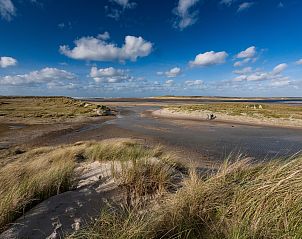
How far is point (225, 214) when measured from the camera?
3340mm

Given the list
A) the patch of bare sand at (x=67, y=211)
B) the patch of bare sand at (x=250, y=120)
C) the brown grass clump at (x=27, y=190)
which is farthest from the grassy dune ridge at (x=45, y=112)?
the patch of bare sand at (x=67, y=211)

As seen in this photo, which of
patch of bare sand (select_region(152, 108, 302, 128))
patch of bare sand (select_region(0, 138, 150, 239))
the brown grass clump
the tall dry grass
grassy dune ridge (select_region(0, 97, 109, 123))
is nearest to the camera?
the tall dry grass

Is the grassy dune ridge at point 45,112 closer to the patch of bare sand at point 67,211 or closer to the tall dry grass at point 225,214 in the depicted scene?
the patch of bare sand at point 67,211

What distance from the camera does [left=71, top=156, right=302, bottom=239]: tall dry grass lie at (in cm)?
287

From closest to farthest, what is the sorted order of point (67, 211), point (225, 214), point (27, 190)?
point (225, 214), point (67, 211), point (27, 190)

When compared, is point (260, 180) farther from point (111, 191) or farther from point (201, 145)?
point (201, 145)

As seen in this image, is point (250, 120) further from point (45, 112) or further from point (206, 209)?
point (45, 112)

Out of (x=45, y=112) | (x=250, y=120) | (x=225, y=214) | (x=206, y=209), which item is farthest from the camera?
(x=45, y=112)

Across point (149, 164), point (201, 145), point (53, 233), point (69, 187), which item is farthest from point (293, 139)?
point (53, 233)

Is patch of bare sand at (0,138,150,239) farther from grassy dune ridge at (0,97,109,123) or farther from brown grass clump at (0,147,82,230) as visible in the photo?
grassy dune ridge at (0,97,109,123)

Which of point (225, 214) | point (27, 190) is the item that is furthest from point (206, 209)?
point (27, 190)

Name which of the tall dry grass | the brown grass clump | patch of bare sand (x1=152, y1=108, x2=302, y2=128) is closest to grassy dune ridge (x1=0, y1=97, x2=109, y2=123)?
patch of bare sand (x1=152, y1=108, x2=302, y2=128)

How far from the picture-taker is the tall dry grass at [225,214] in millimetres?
2865

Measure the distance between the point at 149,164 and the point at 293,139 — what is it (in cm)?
1579
